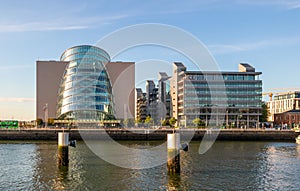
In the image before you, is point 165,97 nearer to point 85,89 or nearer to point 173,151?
point 85,89

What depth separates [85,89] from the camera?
299 feet

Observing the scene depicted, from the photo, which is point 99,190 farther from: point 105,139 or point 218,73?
point 218,73

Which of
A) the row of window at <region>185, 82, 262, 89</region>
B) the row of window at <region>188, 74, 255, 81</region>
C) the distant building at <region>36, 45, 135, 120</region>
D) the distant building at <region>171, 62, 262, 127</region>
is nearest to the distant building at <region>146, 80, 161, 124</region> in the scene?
the distant building at <region>36, 45, 135, 120</region>

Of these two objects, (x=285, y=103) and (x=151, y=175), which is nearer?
(x=151, y=175)

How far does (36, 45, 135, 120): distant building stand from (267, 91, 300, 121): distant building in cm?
6358

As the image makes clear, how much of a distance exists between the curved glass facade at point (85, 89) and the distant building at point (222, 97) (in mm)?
24123

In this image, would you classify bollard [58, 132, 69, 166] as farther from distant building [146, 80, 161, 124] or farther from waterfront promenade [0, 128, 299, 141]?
distant building [146, 80, 161, 124]

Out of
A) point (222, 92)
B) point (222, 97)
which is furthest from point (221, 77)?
point (222, 97)

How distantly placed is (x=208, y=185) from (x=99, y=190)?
6.42 meters

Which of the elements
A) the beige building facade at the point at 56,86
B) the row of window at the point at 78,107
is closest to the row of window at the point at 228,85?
the beige building facade at the point at 56,86

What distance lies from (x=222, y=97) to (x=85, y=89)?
39580 mm

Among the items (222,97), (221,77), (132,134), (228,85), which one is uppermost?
(221,77)

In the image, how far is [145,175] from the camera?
2525 centimetres

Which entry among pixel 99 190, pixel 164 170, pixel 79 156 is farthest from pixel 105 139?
pixel 99 190
